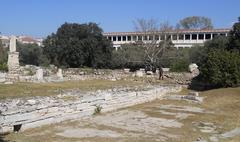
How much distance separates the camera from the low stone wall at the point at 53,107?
1218 cm

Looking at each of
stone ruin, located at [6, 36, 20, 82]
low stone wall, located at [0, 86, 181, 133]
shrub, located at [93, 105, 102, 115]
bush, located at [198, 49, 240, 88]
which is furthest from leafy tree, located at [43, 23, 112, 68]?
shrub, located at [93, 105, 102, 115]

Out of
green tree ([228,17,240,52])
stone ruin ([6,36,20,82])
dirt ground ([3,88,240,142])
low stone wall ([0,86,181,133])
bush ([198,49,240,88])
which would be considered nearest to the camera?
dirt ground ([3,88,240,142])

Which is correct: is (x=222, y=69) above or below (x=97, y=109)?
above

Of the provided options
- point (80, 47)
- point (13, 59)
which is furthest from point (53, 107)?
point (80, 47)

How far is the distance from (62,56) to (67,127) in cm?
3911

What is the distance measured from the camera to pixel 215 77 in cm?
2542

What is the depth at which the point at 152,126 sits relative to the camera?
1411cm

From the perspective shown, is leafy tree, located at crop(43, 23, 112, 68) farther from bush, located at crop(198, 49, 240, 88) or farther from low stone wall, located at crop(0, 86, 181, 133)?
low stone wall, located at crop(0, 86, 181, 133)

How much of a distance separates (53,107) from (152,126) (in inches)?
140

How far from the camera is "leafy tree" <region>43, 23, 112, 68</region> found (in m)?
49.9

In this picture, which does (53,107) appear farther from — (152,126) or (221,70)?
(221,70)

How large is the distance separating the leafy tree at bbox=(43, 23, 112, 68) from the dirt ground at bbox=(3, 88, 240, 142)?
30.7 m

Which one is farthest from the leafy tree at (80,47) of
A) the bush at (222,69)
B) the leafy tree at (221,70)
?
the bush at (222,69)

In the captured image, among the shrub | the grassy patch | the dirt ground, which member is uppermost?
the grassy patch
